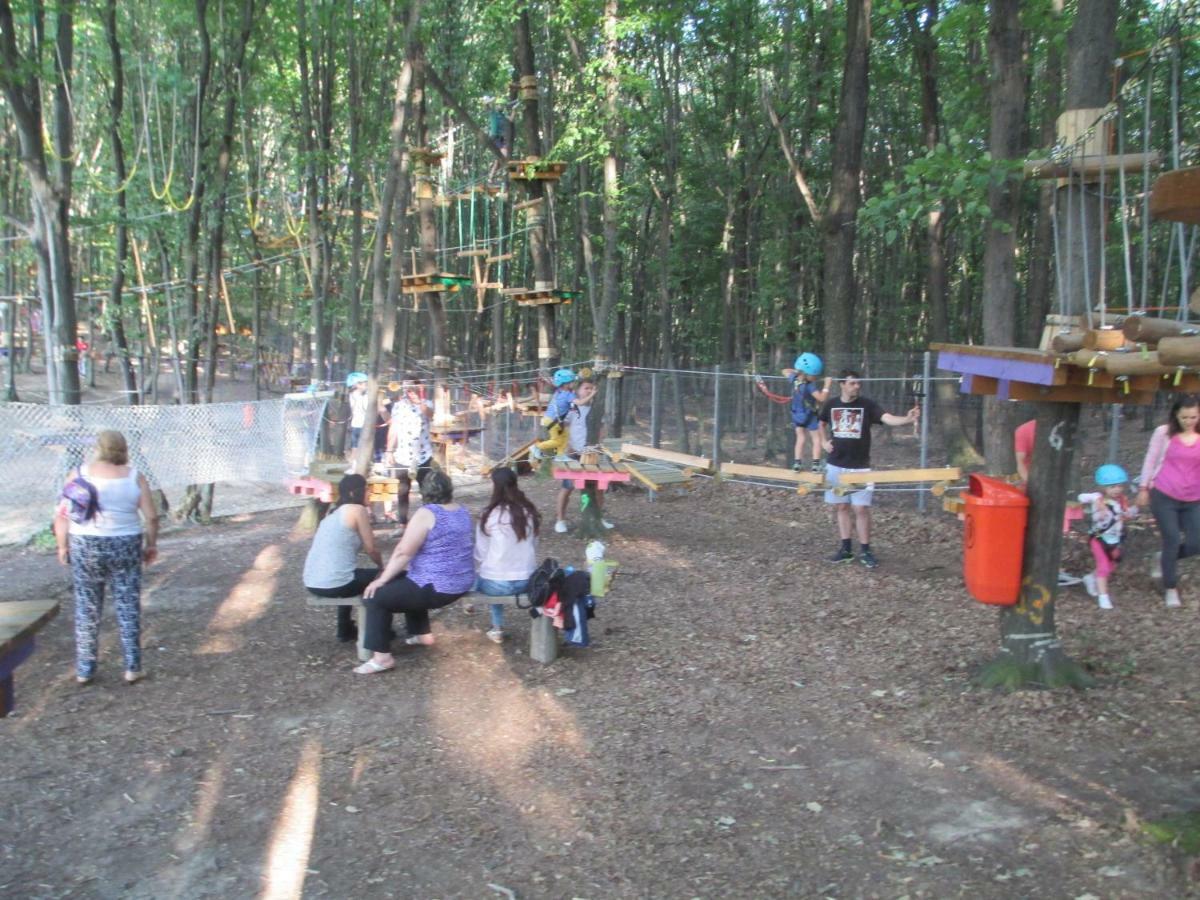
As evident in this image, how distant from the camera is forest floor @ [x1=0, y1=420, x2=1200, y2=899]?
4.21 meters

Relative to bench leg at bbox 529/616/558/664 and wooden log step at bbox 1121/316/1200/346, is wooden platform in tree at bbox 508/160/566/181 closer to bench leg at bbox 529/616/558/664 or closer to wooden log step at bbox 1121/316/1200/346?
bench leg at bbox 529/616/558/664

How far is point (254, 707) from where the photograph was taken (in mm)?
6168

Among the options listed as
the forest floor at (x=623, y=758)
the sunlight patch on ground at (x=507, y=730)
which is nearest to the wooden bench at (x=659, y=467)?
the forest floor at (x=623, y=758)

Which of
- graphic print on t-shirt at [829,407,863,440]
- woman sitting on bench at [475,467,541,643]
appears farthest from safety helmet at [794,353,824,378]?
woman sitting on bench at [475,467,541,643]

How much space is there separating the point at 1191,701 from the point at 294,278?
3427 centimetres

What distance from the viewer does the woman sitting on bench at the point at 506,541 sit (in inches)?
273

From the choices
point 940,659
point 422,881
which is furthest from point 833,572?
point 422,881

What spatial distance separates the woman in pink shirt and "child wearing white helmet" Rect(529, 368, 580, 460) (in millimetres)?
5807

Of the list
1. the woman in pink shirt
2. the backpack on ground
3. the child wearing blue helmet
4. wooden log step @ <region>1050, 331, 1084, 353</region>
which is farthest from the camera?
the child wearing blue helmet

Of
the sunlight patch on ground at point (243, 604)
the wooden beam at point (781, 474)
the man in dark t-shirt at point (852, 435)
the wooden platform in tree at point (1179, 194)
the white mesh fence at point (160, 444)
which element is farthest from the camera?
the wooden beam at point (781, 474)

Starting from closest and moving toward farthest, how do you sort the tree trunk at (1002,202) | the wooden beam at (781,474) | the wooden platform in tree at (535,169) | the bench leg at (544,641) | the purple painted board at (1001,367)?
the purple painted board at (1001,367) → the bench leg at (544,641) → the tree trunk at (1002,202) → the wooden beam at (781,474) → the wooden platform in tree at (535,169)

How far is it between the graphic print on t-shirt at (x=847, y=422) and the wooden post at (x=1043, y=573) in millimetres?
3235

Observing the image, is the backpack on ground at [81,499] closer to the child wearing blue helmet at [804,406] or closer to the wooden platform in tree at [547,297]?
the child wearing blue helmet at [804,406]

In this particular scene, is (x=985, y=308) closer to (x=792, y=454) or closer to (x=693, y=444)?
(x=792, y=454)
